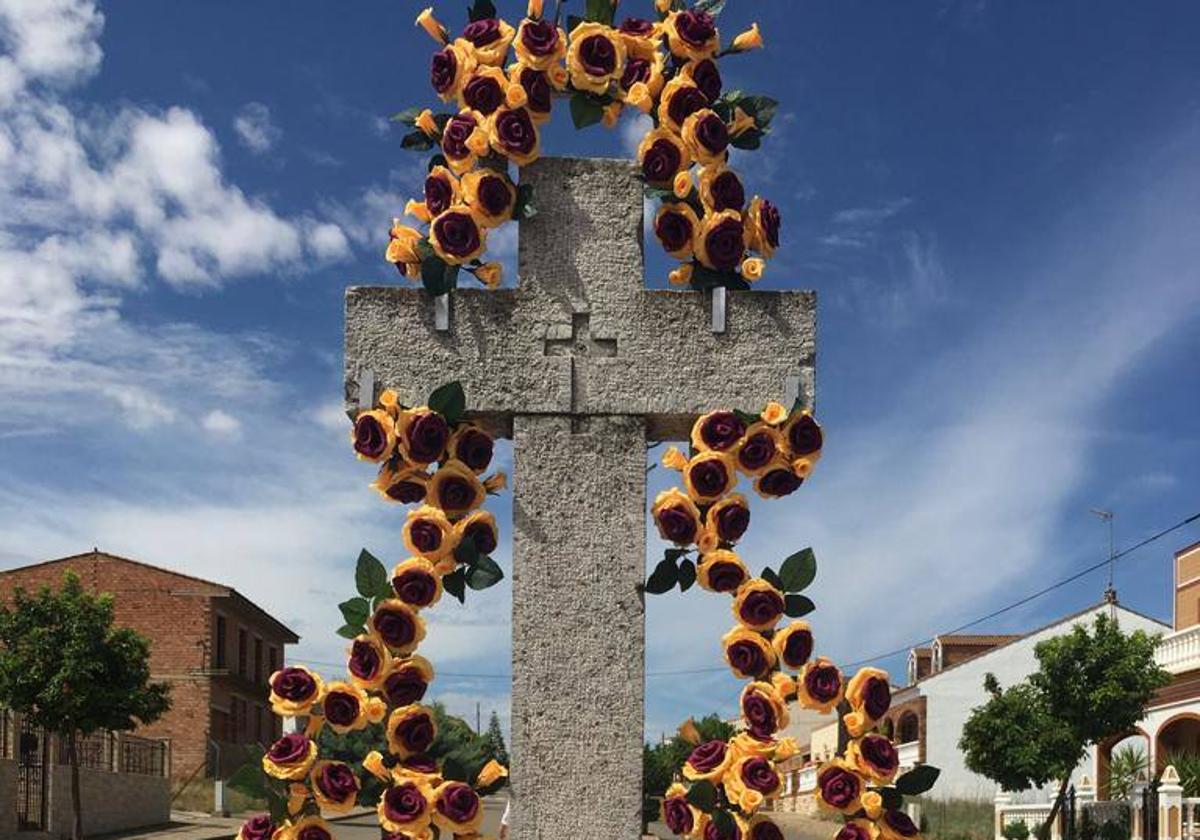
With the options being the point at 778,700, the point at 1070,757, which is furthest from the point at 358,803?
the point at 1070,757

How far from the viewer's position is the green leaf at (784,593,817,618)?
15.4 feet

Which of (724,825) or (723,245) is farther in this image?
(723,245)

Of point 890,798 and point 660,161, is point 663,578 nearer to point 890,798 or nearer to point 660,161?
point 890,798

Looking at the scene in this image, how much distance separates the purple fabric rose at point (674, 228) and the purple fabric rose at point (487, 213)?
1.85 ft

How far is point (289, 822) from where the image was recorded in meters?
4.52

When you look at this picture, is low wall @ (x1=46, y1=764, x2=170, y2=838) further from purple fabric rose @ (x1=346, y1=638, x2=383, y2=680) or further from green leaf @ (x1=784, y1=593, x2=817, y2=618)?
green leaf @ (x1=784, y1=593, x2=817, y2=618)

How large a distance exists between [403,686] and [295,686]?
1.20ft

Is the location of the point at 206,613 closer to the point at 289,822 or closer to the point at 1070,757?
the point at 1070,757

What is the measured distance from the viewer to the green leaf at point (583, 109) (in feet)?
16.0

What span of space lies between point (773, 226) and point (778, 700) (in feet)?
5.76

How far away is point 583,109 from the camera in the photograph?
4.87 meters

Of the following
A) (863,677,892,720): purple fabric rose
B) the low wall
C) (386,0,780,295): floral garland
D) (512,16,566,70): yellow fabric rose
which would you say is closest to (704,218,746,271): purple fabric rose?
(386,0,780,295): floral garland

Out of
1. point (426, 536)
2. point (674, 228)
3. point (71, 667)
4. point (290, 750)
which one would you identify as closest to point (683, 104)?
point (674, 228)

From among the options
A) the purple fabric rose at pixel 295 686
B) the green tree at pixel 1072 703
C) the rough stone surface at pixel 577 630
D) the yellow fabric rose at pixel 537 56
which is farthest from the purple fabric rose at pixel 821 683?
the green tree at pixel 1072 703
